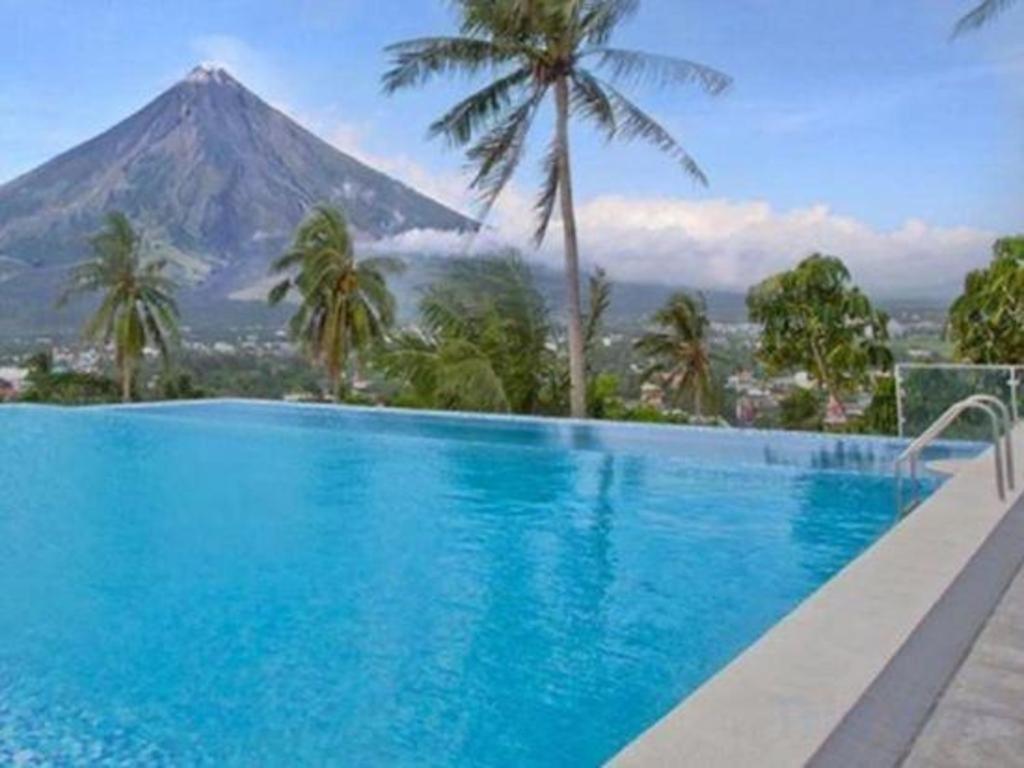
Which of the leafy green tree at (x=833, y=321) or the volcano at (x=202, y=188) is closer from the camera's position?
the leafy green tree at (x=833, y=321)

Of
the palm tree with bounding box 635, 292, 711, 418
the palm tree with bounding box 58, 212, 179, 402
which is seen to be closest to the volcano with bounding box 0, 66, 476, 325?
the palm tree with bounding box 58, 212, 179, 402

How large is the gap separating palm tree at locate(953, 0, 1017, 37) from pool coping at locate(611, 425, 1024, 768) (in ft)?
32.1

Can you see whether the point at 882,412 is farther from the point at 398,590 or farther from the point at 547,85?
the point at 398,590

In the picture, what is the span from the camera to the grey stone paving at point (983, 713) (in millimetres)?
2229

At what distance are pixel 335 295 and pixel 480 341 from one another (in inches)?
226

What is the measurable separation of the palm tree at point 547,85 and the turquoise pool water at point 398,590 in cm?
402

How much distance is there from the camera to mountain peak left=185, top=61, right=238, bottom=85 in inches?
1781

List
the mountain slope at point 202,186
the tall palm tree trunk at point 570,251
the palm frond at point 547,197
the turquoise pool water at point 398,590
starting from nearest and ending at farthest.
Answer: the turquoise pool water at point 398,590 < the tall palm tree trunk at point 570,251 < the palm frond at point 547,197 < the mountain slope at point 202,186

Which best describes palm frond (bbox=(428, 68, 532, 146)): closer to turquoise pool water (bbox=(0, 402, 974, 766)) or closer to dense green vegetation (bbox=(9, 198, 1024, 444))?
dense green vegetation (bbox=(9, 198, 1024, 444))

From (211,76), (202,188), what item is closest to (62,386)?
(202,188)

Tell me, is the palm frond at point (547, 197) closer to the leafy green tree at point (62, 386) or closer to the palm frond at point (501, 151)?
the palm frond at point (501, 151)

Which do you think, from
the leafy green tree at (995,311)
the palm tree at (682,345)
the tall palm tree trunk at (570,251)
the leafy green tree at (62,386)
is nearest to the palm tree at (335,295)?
the leafy green tree at (62,386)

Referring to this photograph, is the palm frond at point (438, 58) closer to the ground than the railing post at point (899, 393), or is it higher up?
higher up

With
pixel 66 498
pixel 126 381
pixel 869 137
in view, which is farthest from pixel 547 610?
pixel 126 381
